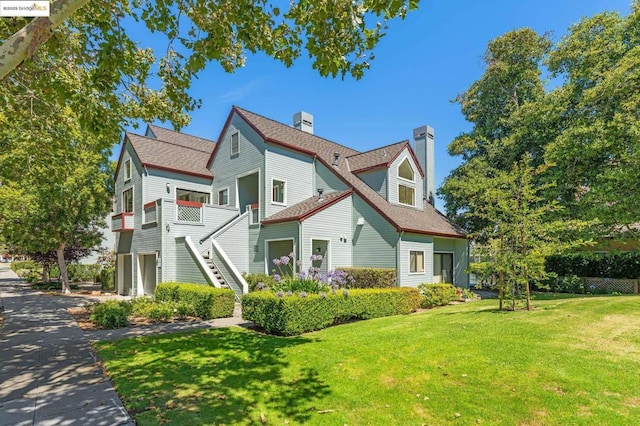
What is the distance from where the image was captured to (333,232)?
17312mm

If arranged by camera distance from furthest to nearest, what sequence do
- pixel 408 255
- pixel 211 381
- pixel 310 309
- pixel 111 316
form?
pixel 408 255
pixel 111 316
pixel 310 309
pixel 211 381

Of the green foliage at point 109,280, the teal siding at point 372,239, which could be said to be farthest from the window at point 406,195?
the green foliage at point 109,280

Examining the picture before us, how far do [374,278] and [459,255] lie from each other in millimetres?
8815

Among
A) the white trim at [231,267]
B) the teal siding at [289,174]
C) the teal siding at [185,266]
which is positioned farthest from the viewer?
the teal siding at [289,174]

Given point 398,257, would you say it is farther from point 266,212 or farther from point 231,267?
point 231,267

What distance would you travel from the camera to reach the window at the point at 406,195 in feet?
64.3

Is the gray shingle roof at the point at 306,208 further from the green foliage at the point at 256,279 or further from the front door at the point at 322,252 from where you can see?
the green foliage at the point at 256,279

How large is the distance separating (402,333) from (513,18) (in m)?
23.1

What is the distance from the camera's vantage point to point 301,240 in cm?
1608

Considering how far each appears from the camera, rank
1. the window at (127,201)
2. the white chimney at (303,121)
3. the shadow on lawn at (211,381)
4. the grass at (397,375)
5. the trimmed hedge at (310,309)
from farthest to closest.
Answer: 1. the white chimney at (303,121)
2. the window at (127,201)
3. the trimmed hedge at (310,309)
4. the shadow on lawn at (211,381)
5. the grass at (397,375)

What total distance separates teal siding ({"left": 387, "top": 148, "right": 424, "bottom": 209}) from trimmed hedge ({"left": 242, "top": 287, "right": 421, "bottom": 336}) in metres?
7.74

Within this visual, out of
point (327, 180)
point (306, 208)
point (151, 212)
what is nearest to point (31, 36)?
point (306, 208)

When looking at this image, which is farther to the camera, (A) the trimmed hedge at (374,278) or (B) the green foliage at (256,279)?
(B) the green foliage at (256,279)

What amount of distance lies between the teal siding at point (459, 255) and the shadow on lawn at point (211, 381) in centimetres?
1475
